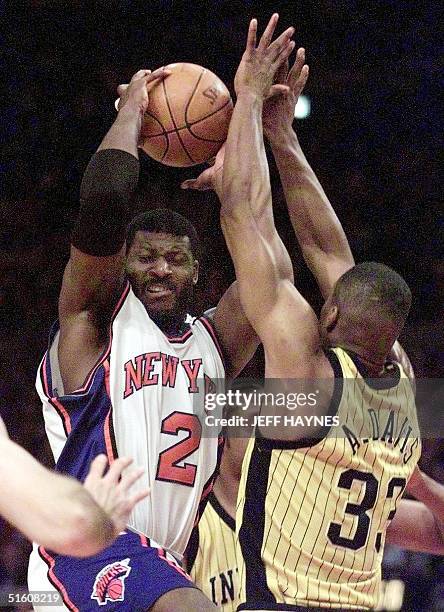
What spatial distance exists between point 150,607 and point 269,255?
1166mm

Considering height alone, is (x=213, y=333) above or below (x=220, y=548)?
above

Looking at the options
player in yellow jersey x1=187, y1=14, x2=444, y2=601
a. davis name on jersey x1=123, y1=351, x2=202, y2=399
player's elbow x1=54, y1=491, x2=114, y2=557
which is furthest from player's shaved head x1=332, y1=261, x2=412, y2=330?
player's elbow x1=54, y1=491, x2=114, y2=557

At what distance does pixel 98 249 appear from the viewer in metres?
3.34

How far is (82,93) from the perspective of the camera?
916 centimetres

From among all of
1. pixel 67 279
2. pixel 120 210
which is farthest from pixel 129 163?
pixel 67 279

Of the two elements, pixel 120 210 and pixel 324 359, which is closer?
pixel 324 359

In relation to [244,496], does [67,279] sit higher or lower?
higher

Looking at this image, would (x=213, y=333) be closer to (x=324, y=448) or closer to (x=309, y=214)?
(x=309, y=214)

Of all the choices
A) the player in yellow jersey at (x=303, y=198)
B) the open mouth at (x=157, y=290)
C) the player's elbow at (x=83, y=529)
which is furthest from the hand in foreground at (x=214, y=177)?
the player's elbow at (x=83, y=529)

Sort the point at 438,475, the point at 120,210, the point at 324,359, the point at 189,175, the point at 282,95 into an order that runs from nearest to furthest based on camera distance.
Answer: the point at 324,359 < the point at 120,210 < the point at 282,95 < the point at 438,475 < the point at 189,175

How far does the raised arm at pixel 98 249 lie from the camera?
3.34m

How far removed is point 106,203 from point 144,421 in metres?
0.76

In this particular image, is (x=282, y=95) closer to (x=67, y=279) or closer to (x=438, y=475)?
(x=67, y=279)

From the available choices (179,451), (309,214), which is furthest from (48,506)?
(309,214)
